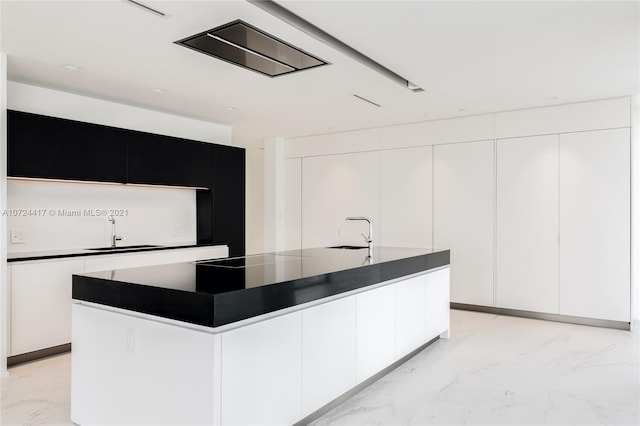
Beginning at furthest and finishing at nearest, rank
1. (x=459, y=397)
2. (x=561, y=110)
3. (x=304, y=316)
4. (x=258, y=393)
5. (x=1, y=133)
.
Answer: (x=561, y=110), (x=1, y=133), (x=459, y=397), (x=304, y=316), (x=258, y=393)

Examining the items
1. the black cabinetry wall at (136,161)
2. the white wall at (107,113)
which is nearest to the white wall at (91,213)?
the black cabinetry wall at (136,161)

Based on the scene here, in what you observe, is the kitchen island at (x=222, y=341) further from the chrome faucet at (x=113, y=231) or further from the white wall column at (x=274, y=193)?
the white wall column at (x=274, y=193)

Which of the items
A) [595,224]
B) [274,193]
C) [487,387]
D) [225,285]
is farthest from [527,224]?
[225,285]

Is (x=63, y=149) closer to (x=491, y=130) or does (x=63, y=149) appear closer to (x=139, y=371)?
(x=139, y=371)

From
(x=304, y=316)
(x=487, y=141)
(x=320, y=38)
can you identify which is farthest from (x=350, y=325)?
(x=487, y=141)

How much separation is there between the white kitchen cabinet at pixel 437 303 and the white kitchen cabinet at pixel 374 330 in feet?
2.29

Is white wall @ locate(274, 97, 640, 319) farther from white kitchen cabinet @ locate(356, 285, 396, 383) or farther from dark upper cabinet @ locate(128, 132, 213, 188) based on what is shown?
white kitchen cabinet @ locate(356, 285, 396, 383)

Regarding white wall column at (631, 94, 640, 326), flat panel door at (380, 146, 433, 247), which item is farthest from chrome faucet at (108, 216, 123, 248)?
white wall column at (631, 94, 640, 326)

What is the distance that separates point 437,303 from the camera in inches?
169

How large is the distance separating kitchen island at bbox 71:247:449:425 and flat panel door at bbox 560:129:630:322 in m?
3.11

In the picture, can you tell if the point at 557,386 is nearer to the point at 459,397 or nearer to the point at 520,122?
the point at 459,397

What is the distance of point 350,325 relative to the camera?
9.91 ft

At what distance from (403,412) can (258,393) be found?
3.52 ft

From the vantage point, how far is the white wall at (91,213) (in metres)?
4.39
